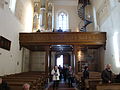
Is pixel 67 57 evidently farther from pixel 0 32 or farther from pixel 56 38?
pixel 0 32

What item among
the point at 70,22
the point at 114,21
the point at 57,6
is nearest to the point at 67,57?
the point at 70,22

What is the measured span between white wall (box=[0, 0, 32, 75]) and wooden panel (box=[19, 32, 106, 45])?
85 centimetres

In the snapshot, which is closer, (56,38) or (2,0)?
(2,0)

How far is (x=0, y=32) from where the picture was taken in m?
8.83

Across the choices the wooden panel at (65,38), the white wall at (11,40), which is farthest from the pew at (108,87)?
the wooden panel at (65,38)

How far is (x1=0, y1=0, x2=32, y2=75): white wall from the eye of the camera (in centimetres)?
A: 910

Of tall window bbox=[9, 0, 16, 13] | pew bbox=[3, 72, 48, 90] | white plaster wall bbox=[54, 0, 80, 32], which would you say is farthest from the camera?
white plaster wall bbox=[54, 0, 80, 32]

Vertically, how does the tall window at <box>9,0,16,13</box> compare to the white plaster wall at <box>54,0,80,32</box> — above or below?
below

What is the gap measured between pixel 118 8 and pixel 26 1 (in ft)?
26.8

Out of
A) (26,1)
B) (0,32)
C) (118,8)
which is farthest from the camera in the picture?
(26,1)

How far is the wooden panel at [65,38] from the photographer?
11.8 metres

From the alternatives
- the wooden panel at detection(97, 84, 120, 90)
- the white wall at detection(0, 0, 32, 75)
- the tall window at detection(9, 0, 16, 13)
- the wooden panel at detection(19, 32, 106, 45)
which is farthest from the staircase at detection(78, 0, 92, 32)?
the wooden panel at detection(97, 84, 120, 90)

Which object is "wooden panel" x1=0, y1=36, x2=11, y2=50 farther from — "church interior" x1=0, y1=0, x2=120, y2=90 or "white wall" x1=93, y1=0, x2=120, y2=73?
"white wall" x1=93, y1=0, x2=120, y2=73

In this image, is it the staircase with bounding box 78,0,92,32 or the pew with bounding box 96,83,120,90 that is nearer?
the pew with bounding box 96,83,120,90
